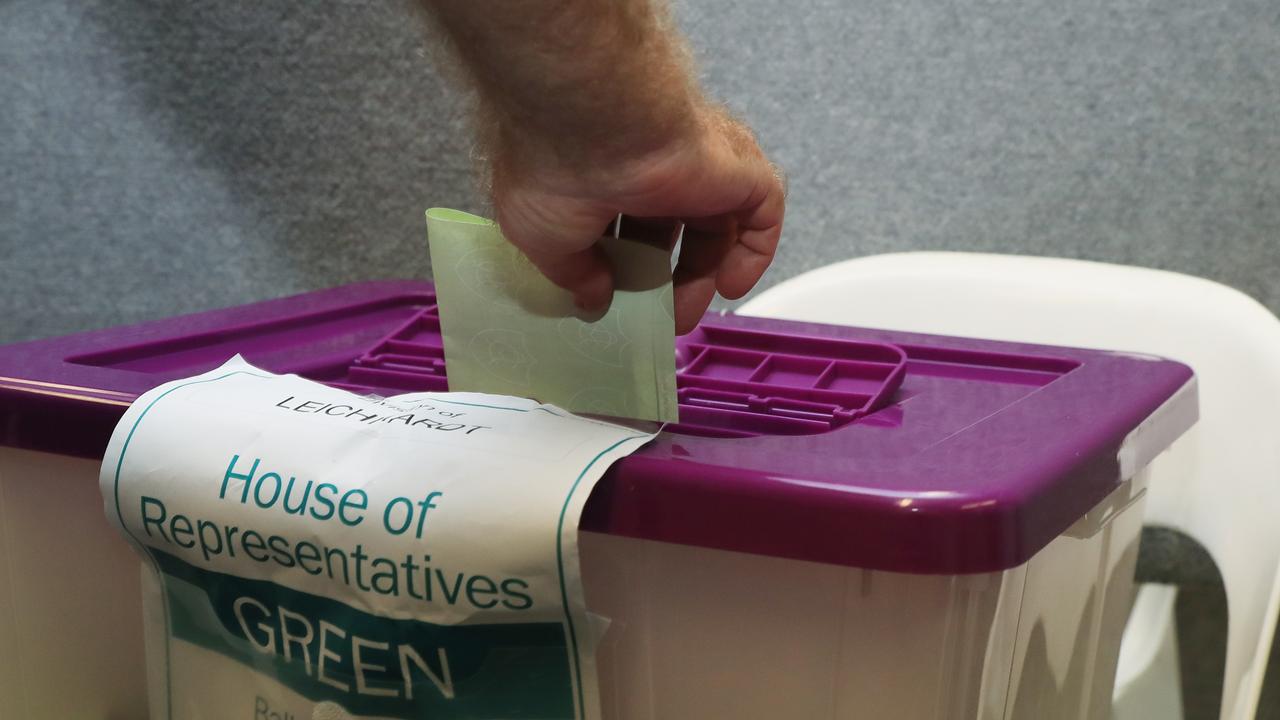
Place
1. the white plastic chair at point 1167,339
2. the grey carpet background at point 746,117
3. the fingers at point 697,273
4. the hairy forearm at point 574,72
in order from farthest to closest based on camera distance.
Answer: the grey carpet background at point 746,117 < the white plastic chair at point 1167,339 < the fingers at point 697,273 < the hairy forearm at point 574,72

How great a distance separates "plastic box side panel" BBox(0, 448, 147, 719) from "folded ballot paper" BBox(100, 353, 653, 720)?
5cm

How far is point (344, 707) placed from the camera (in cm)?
39

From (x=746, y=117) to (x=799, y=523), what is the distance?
0.57 metres

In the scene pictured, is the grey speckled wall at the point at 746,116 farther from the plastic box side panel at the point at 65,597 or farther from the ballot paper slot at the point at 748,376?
the plastic box side panel at the point at 65,597

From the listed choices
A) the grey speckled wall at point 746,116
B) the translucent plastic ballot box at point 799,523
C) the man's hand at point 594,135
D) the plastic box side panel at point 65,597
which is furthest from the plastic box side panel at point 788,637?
the grey speckled wall at point 746,116

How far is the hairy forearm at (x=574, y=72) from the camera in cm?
32

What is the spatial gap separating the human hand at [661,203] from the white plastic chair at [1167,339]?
12.3 inches

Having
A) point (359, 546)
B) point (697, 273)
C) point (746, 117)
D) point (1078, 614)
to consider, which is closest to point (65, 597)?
point (359, 546)

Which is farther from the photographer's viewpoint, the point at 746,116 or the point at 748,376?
the point at 746,116

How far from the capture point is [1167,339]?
0.68 metres

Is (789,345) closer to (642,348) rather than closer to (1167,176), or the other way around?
(642,348)

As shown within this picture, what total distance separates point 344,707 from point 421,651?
0.14 ft

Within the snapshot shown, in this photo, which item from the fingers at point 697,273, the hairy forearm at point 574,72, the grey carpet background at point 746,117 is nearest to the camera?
the hairy forearm at point 574,72

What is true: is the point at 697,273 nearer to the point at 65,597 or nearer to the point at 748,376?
the point at 748,376
